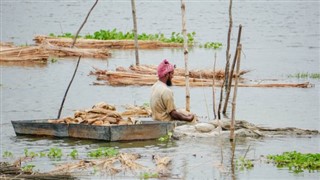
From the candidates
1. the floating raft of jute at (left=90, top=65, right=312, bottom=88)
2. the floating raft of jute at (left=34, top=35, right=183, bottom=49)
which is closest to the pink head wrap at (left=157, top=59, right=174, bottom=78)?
the floating raft of jute at (left=90, top=65, right=312, bottom=88)

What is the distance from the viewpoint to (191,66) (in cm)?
2530

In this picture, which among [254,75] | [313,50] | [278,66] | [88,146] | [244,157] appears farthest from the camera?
[313,50]

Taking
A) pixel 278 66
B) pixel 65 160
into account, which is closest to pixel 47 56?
pixel 278 66

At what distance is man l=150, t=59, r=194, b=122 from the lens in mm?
14703

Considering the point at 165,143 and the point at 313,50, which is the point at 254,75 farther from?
the point at 165,143

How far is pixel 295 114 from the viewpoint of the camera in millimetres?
18516

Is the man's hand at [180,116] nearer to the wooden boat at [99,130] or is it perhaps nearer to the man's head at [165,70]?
the wooden boat at [99,130]

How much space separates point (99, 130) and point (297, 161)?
10.9 ft

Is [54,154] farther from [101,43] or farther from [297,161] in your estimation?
[101,43]

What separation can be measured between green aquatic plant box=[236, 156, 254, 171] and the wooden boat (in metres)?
2.01

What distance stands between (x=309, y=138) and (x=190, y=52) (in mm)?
14036

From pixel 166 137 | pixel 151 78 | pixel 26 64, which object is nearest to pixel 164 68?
pixel 166 137

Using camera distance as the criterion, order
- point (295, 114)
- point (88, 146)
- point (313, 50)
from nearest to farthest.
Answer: point (88, 146)
point (295, 114)
point (313, 50)

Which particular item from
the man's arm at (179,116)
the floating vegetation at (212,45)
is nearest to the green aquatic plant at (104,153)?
the man's arm at (179,116)
